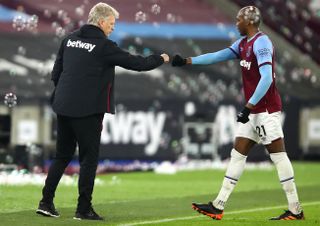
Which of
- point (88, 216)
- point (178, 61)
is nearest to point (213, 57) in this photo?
point (178, 61)

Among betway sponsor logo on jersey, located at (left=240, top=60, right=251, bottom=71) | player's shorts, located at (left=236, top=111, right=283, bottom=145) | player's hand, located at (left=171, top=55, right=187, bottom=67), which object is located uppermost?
player's hand, located at (left=171, top=55, right=187, bottom=67)

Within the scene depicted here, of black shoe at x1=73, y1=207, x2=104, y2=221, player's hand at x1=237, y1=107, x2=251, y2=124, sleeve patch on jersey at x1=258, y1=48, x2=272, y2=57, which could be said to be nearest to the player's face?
sleeve patch on jersey at x1=258, y1=48, x2=272, y2=57

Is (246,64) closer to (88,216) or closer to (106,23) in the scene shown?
(106,23)

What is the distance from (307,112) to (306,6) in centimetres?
409

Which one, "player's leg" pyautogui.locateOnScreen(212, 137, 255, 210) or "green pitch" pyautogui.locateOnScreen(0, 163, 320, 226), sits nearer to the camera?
"green pitch" pyautogui.locateOnScreen(0, 163, 320, 226)

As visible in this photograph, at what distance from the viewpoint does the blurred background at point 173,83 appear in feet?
83.3

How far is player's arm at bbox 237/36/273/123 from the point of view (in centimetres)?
868

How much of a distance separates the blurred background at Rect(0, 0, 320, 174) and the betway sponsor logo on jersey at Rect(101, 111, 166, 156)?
3cm

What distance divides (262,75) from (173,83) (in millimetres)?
20999

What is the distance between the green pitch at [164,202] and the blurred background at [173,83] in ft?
21.0

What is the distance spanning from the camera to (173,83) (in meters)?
29.7

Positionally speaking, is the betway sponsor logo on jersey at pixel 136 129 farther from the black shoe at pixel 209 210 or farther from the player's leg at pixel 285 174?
the black shoe at pixel 209 210

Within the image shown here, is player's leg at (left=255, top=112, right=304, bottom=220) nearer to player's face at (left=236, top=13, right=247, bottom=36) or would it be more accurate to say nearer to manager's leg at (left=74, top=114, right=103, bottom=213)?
player's face at (left=236, top=13, right=247, bottom=36)

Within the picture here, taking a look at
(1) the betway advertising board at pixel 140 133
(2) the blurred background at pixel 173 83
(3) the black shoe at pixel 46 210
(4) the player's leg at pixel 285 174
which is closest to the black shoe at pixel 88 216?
(3) the black shoe at pixel 46 210
